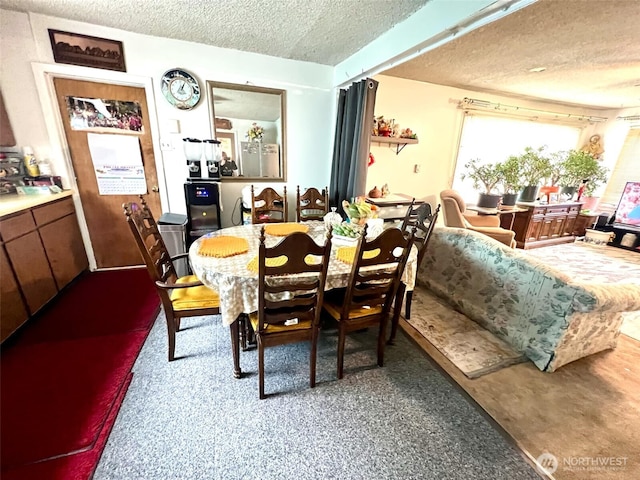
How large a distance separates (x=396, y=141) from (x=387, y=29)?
4.56 ft

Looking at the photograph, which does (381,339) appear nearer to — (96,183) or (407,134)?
(407,134)

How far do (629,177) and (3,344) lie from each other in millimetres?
8693

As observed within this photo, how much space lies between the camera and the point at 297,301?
1390 millimetres

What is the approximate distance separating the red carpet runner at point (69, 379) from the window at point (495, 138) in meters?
4.74

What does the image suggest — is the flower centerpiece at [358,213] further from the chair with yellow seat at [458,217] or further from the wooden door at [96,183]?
the wooden door at [96,183]

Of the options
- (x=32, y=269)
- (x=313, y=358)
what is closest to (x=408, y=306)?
(x=313, y=358)

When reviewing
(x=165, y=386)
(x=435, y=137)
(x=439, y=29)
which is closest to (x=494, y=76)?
(x=435, y=137)

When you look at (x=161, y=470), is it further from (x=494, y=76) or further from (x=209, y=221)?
(x=494, y=76)

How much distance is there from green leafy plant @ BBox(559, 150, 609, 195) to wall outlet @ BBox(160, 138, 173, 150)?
6.03 meters

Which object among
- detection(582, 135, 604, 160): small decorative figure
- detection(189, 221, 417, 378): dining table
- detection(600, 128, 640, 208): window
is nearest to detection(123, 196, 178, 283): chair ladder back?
detection(189, 221, 417, 378): dining table

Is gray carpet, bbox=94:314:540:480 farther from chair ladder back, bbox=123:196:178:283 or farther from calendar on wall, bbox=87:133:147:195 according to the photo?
calendar on wall, bbox=87:133:147:195

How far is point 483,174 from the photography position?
4.10 m

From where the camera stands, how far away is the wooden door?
8.35ft

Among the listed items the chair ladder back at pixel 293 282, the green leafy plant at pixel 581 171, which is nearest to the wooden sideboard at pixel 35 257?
the chair ladder back at pixel 293 282
